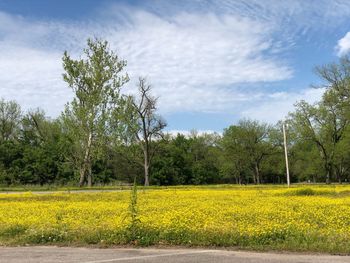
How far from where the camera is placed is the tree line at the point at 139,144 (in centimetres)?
5981

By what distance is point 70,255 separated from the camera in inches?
403

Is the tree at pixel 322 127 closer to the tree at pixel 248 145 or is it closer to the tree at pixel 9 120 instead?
the tree at pixel 248 145

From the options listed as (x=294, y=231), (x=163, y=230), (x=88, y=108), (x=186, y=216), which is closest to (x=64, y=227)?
(x=163, y=230)

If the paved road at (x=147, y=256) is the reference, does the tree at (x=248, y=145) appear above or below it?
above

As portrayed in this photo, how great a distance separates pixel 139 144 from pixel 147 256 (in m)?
68.0

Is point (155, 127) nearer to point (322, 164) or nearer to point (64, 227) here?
point (322, 164)

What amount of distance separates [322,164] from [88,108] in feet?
169

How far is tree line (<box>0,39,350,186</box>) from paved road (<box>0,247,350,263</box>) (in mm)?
48495

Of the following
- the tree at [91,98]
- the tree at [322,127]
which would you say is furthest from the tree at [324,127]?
the tree at [91,98]

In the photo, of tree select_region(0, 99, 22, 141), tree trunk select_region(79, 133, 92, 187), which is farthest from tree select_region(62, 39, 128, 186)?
tree select_region(0, 99, 22, 141)

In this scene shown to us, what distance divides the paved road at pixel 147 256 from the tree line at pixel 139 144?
48495 mm

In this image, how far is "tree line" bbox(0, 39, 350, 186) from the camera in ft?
196

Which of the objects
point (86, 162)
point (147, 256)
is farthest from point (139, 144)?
point (147, 256)

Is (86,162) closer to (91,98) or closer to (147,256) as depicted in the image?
(91,98)
